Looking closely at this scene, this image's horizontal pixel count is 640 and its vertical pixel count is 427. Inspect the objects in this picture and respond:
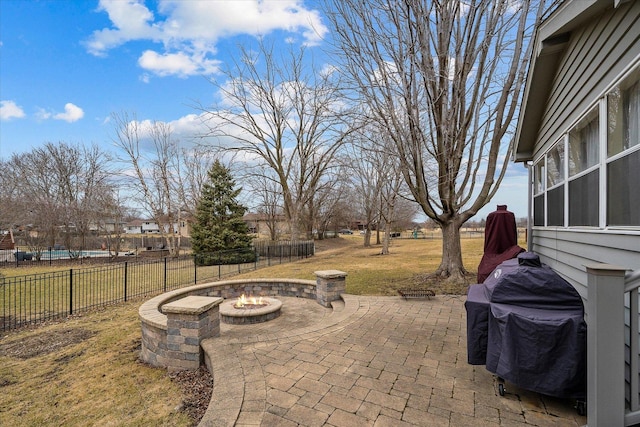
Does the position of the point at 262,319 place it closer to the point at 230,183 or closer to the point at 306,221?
the point at 230,183

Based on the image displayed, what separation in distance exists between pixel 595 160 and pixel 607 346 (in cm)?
221

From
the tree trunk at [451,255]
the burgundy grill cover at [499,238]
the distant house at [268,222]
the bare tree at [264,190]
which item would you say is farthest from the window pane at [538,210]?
the distant house at [268,222]

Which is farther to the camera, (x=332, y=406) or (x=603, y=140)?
(x=603, y=140)

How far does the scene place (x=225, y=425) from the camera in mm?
2406

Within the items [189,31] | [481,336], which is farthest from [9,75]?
[481,336]

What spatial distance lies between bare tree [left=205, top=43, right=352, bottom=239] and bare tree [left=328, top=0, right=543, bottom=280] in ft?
28.9

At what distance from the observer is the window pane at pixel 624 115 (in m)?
2.47

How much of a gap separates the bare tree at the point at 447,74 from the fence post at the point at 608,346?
7169mm

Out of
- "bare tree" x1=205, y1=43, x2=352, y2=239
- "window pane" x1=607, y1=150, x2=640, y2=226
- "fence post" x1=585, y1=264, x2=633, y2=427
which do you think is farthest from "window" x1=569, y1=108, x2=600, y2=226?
"bare tree" x1=205, y1=43, x2=352, y2=239

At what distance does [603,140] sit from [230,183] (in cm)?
1898

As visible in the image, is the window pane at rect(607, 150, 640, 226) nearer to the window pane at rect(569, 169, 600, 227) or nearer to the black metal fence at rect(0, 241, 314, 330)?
the window pane at rect(569, 169, 600, 227)

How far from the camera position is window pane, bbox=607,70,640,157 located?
8.11 ft

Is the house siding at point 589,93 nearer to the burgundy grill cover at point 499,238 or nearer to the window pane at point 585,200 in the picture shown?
the window pane at point 585,200

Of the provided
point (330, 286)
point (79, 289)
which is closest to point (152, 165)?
point (79, 289)
